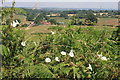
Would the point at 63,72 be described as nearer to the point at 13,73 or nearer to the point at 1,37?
the point at 13,73

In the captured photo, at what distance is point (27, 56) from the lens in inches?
75.3

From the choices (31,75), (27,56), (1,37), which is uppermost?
(1,37)

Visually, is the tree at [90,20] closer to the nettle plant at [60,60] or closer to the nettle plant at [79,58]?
the nettle plant at [79,58]

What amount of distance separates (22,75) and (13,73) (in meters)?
0.10

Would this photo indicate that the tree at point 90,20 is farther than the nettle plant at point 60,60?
Yes

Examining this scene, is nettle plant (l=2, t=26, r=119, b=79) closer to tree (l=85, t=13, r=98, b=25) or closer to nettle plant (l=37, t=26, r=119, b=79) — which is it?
nettle plant (l=37, t=26, r=119, b=79)

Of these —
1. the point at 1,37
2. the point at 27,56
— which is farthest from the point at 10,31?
the point at 27,56

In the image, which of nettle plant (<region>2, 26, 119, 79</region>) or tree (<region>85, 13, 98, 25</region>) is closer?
nettle plant (<region>2, 26, 119, 79</region>)

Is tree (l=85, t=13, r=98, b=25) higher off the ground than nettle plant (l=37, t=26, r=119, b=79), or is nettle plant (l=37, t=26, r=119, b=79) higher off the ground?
tree (l=85, t=13, r=98, b=25)

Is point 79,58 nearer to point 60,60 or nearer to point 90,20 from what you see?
point 60,60

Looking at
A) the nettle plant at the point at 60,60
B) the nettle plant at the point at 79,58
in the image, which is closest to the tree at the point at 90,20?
the nettle plant at the point at 79,58

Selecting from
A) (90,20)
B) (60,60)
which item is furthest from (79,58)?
(90,20)

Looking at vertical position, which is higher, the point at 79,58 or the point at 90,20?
the point at 90,20

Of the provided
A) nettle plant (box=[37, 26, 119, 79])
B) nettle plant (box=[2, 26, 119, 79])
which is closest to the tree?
nettle plant (box=[37, 26, 119, 79])
